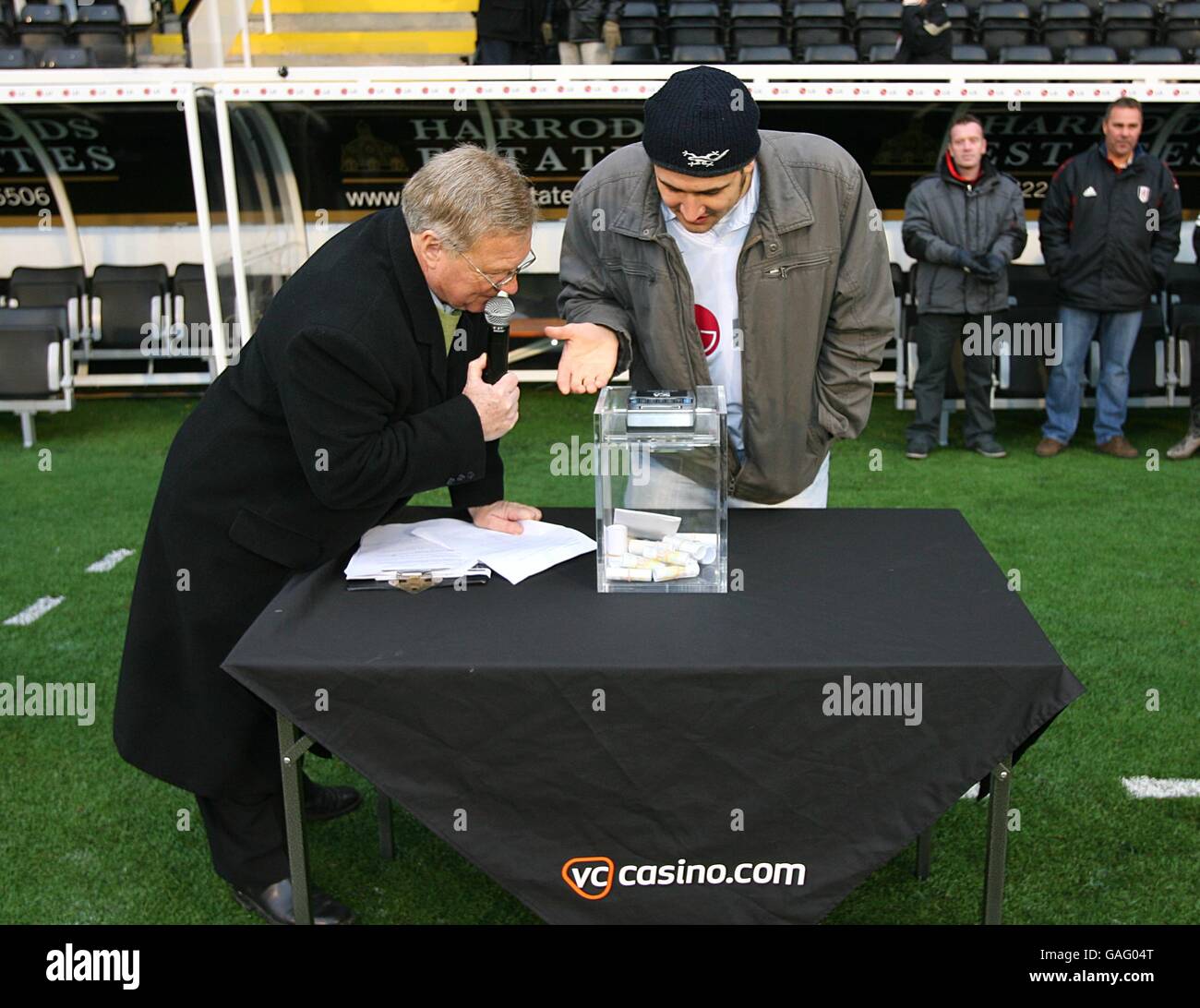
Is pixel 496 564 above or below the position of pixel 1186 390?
above

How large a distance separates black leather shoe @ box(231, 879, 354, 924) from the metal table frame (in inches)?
12.4

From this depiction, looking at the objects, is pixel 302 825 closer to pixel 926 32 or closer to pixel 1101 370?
pixel 1101 370

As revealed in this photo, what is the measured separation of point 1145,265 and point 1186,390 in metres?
1.67

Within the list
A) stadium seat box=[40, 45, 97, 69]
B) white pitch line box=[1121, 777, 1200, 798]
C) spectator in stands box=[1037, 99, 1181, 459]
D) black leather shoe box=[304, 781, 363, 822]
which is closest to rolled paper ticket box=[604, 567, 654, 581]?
black leather shoe box=[304, 781, 363, 822]

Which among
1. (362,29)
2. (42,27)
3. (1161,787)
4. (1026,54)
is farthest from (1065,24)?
(1161,787)

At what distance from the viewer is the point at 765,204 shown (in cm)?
288

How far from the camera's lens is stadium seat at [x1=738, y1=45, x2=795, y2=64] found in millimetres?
9969

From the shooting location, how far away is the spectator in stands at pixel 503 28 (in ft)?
31.7

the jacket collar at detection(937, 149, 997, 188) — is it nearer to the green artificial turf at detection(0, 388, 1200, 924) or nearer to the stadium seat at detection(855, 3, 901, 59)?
the green artificial turf at detection(0, 388, 1200, 924)

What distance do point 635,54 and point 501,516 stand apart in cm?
793

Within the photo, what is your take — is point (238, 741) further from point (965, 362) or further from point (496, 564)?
point (965, 362)

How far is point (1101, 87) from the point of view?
792 cm

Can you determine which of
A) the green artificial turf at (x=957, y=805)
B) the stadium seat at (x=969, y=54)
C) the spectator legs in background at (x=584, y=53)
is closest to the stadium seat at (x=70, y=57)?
the spectator legs in background at (x=584, y=53)
